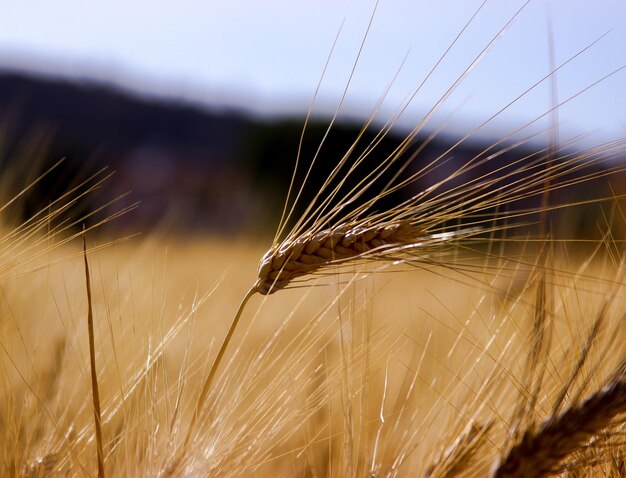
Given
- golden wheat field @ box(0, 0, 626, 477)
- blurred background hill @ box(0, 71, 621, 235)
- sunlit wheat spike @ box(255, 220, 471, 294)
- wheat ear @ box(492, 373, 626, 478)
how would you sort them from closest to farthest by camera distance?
1. wheat ear @ box(492, 373, 626, 478)
2. golden wheat field @ box(0, 0, 626, 477)
3. sunlit wheat spike @ box(255, 220, 471, 294)
4. blurred background hill @ box(0, 71, 621, 235)

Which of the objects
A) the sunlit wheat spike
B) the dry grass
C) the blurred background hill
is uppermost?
the blurred background hill

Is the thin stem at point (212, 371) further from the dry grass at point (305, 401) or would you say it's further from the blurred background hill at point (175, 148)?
the blurred background hill at point (175, 148)

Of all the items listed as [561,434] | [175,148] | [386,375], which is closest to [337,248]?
[386,375]

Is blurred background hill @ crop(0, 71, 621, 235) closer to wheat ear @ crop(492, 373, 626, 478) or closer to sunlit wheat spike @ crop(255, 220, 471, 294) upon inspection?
sunlit wheat spike @ crop(255, 220, 471, 294)

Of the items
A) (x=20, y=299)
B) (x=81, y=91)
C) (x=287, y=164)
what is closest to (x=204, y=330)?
(x=20, y=299)

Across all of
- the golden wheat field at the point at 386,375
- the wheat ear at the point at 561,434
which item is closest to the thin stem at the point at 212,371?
the golden wheat field at the point at 386,375

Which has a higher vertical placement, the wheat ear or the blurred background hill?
the blurred background hill

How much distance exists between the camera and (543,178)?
0.83m

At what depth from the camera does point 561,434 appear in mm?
691

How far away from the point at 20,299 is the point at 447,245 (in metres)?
1.10

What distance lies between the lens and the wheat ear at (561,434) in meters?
0.67

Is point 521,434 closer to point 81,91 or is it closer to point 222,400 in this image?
point 222,400

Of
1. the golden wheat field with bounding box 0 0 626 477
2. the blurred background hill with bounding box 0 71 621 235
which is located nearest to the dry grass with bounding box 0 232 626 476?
the golden wheat field with bounding box 0 0 626 477

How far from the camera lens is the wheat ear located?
0.67m
